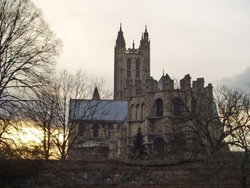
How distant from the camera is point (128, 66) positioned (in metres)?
106

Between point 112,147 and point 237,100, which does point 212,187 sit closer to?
point 237,100

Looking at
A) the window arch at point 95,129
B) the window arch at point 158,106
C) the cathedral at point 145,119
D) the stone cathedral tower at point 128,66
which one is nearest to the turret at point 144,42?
the stone cathedral tower at point 128,66

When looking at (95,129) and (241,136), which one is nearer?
(241,136)

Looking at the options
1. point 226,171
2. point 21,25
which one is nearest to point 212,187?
point 226,171

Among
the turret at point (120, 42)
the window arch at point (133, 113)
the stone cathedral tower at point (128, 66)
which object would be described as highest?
the turret at point (120, 42)

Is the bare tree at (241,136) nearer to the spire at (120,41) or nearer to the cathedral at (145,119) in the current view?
the cathedral at (145,119)

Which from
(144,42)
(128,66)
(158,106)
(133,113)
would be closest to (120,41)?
(144,42)

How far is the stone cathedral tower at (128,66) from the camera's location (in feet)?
342

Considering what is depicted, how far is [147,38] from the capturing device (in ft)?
358

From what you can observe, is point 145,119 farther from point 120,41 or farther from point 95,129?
point 120,41

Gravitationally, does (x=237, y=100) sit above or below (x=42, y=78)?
above

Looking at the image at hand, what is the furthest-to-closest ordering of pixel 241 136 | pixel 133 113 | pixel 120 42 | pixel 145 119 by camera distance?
pixel 120 42 → pixel 133 113 → pixel 145 119 → pixel 241 136

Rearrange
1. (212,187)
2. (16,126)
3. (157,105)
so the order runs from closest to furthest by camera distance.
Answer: (16,126) < (212,187) < (157,105)

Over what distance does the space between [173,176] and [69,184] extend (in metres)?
6.18
